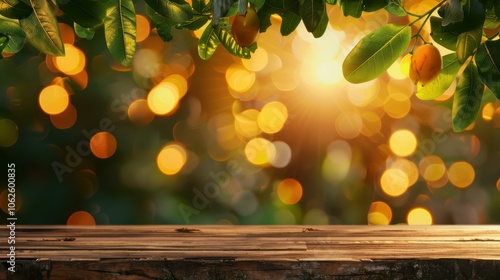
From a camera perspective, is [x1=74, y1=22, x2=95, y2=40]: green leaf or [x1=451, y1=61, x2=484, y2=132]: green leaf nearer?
[x1=451, y1=61, x2=484, y2=132]: green leaf

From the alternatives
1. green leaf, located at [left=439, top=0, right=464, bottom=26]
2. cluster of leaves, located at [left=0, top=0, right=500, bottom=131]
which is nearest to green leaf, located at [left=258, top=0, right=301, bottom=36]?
cluster of leaves, located at [left=0, top=0, right=500, bottom=131]

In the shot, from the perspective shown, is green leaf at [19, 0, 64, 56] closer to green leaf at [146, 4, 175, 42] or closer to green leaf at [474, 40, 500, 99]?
green leaf at [146, 4, 175, 42]

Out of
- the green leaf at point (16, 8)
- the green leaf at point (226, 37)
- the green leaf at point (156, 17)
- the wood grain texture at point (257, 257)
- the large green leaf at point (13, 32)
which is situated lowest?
the wood grain texture at point (257, 257)

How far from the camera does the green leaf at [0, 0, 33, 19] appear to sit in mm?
1080

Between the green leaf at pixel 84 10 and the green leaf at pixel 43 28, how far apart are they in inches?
0.9

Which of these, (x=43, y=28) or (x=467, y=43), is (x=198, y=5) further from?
(x=467, y=43)

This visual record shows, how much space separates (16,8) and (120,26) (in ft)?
0.48

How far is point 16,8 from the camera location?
108cm

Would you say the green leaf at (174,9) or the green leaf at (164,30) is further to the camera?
the green leaf at (164,30)

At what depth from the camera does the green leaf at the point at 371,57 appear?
1.14 meters

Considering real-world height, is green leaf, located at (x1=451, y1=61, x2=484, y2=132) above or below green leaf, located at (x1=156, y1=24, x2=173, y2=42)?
above

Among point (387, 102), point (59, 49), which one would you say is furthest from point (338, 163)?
point (59, 49)

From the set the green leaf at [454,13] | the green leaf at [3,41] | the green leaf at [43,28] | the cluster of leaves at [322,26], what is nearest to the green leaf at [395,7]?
the cluster of leaves at [322,26]

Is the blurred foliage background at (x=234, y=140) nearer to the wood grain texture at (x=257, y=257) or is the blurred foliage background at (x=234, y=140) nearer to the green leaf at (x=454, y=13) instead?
the wood grain texture at (x=257, y=257)
